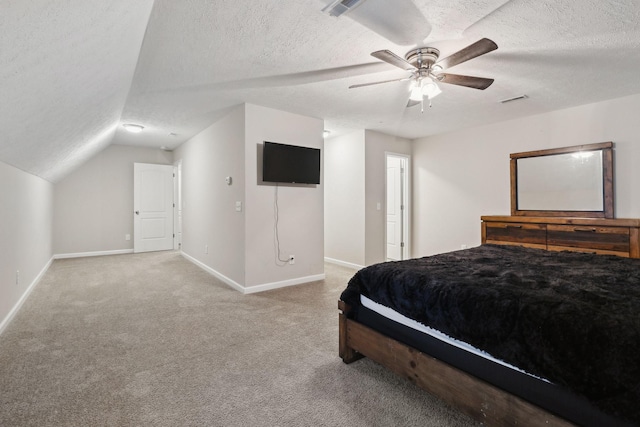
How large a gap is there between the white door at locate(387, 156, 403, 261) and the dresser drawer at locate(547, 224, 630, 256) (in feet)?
8.06

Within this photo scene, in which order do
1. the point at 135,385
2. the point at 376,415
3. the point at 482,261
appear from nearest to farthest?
the point at 376,415
the point at 135,385
the point at 482,261

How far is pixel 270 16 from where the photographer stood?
1.97 m

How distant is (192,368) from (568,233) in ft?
13.6

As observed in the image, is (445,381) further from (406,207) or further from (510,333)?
(406,207)

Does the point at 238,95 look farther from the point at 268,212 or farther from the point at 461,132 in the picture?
the point at 461,132

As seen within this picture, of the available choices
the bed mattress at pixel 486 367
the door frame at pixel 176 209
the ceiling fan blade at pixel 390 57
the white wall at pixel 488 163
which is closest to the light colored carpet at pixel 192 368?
the bed mattress at pixel 486 367

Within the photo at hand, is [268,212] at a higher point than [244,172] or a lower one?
lower

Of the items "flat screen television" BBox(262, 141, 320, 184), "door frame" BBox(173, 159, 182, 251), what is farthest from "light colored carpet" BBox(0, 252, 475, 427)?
"door frame" BBox(173, 159, 182, 251)

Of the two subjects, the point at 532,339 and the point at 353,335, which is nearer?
the point at 532,339

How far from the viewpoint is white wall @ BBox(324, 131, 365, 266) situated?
5.05m

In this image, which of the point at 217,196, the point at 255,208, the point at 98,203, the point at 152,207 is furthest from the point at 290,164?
the point at 98,203

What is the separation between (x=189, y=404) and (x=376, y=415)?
1038 millimetres

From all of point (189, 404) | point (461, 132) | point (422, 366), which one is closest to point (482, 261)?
point (422, 366)

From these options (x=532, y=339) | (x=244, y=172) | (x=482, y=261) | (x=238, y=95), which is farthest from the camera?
(x=244, y=172)
